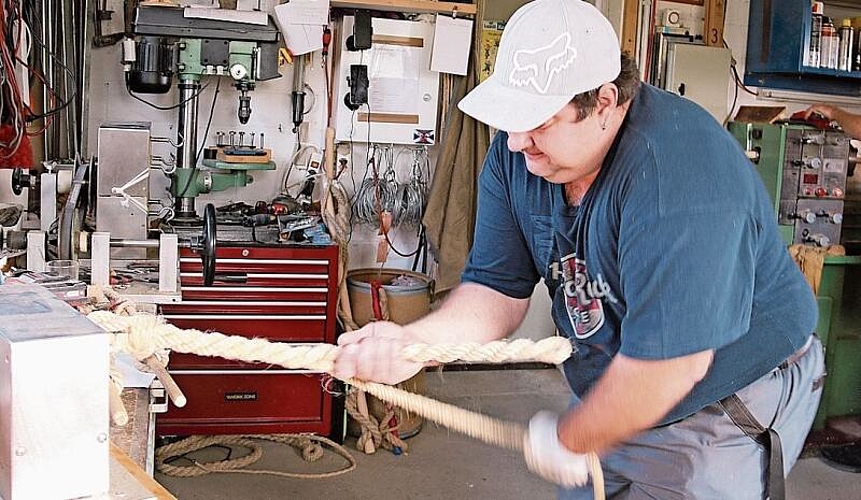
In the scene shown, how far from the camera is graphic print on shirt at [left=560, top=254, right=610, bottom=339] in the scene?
1.49 meters

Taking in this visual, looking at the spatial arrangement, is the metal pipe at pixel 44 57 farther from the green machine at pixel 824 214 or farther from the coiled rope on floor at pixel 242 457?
the green machine at pixel 824 214

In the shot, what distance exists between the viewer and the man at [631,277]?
1223 millimetres

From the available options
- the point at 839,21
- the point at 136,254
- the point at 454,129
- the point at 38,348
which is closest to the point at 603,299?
the point at 38,348

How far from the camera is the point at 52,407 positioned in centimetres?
80

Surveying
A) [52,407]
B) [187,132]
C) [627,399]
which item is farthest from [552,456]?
[187,132]

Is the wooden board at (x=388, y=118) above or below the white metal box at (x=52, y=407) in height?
above

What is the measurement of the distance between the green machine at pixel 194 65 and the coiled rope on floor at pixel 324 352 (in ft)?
8.04

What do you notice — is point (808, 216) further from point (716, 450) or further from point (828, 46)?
point (716, 450)

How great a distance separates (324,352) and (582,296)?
519 millimetres

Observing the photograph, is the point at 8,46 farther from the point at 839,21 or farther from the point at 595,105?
the point at 839,21

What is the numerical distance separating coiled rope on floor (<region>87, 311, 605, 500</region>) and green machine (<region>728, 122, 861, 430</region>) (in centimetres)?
289

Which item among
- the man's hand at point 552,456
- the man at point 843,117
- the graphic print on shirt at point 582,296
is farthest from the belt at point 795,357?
the man at point 843,117

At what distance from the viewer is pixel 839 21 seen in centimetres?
460

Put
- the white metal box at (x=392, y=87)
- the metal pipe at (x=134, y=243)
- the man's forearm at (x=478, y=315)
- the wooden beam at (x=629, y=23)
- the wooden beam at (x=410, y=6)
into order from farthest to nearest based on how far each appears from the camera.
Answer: the wooden beam at (x=629, y=23), the white metal box at (x=392, y=87), the wooden beam at (x=410, y=6), the metal pipe at (x=134, y=243), the man's forearm at (x=478, y=315)
